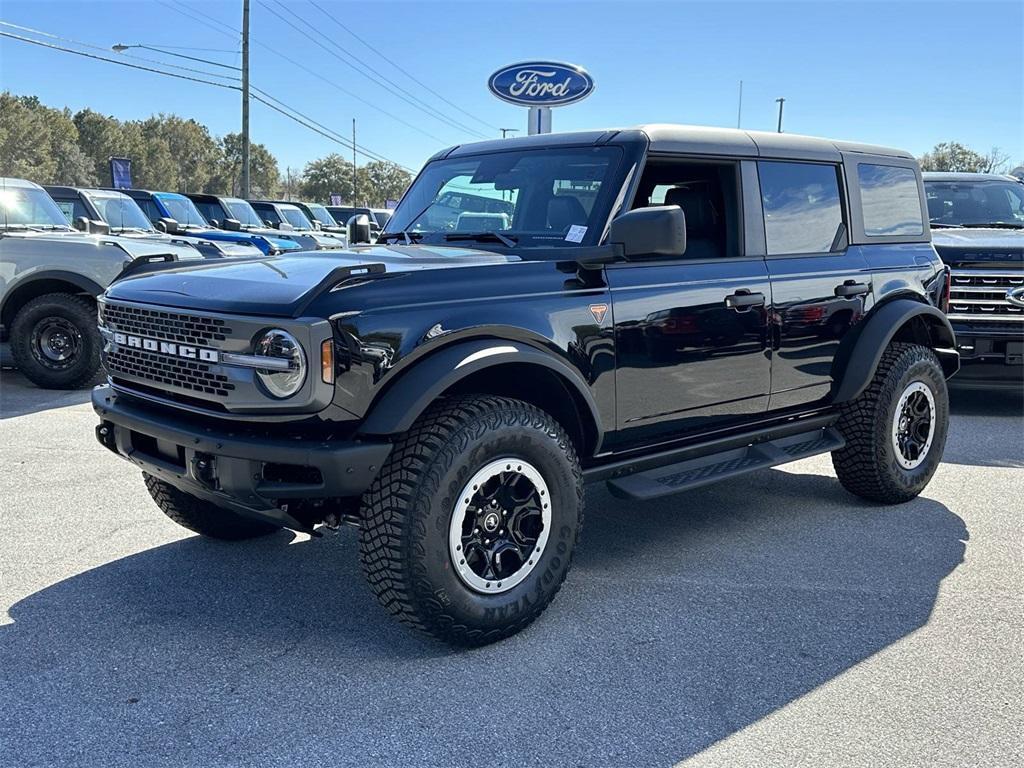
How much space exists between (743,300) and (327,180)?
95696 millimetres

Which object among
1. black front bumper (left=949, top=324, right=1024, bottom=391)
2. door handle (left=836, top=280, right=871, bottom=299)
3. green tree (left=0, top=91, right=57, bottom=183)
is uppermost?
green tree (left=0, top=91, right=57, bottom=183)

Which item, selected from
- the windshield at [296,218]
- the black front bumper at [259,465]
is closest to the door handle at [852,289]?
the black front bumper at [259,465]

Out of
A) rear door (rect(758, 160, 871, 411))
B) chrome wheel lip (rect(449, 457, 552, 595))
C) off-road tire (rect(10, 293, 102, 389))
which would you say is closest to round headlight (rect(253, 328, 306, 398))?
chrome wheel lip (rect(449, 457, 552, 595))

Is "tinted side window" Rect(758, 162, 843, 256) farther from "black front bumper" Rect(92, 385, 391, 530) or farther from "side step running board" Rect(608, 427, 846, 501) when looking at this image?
"black front bumper" Rect(92, 385, 391, 530)

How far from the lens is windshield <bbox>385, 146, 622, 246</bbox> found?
400 centimetres

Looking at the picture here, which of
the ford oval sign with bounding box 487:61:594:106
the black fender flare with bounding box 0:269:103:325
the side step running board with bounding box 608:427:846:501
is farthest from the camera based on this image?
the ford oval sign with bounding box 487:61:594:106

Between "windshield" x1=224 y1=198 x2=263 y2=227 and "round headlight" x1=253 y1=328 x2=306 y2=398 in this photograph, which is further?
"windshield" x1=224 y1=198 x2=263 y2=227

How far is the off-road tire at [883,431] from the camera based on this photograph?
16.5 feet

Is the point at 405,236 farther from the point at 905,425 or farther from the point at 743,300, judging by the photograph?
the point at 905,425

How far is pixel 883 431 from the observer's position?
5035 mm

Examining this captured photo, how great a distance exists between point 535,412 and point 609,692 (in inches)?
40.5

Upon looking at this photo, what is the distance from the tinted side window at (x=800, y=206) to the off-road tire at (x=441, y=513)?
1.85m

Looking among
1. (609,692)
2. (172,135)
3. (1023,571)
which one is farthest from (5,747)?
(172,135)

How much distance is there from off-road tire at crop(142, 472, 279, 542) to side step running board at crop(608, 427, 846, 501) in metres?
1.63
